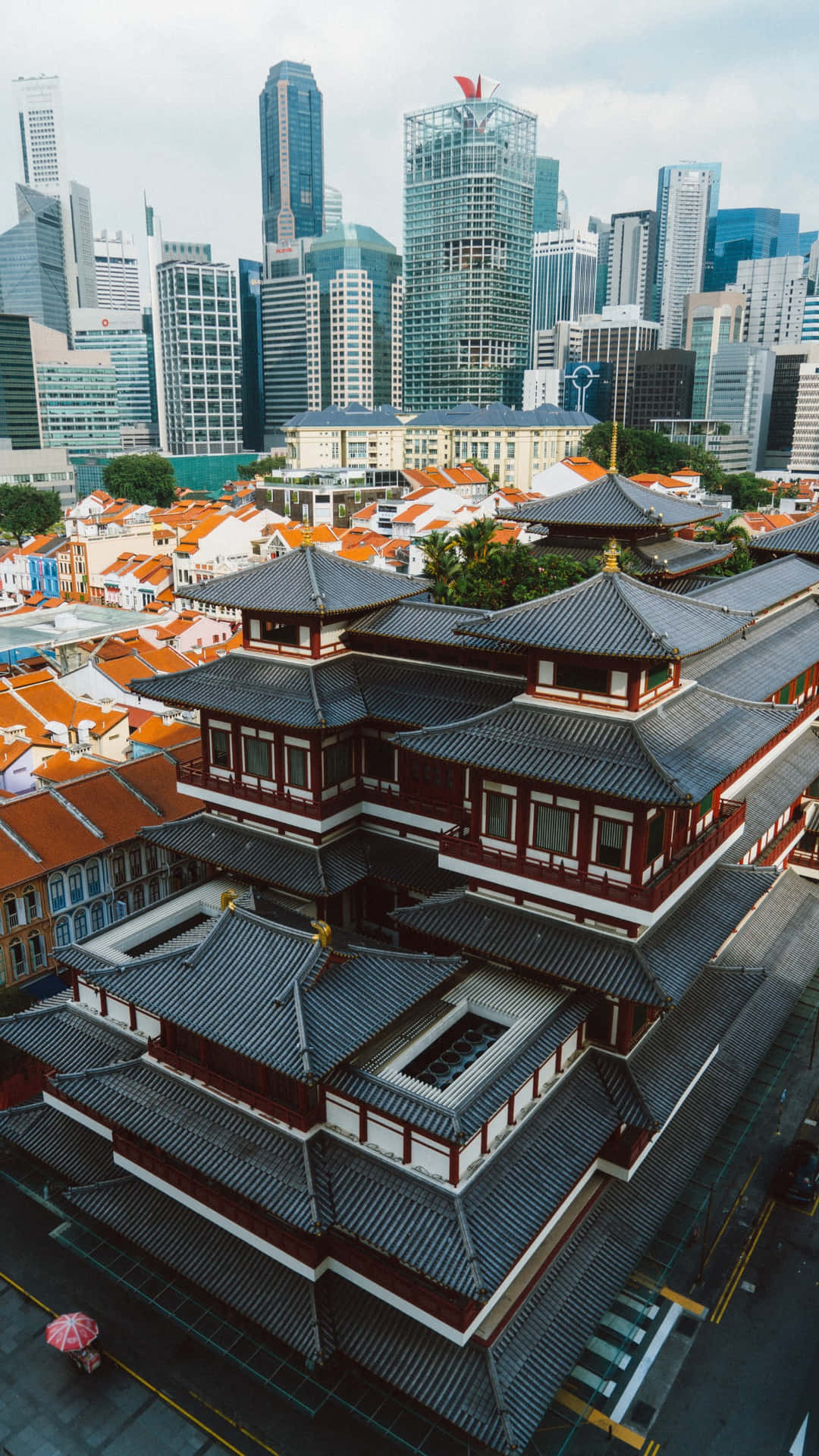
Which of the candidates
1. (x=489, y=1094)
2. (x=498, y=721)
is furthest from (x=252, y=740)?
(x=489, y=1094)

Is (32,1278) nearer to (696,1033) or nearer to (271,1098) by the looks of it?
(271,1098)

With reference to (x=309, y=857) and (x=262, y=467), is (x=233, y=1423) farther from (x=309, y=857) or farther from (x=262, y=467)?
(x=262, y=467)

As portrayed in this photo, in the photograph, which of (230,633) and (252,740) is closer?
(252,740)

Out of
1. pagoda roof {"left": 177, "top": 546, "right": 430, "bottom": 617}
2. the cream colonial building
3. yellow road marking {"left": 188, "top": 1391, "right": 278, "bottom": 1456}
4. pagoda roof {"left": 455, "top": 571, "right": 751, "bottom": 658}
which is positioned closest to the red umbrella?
yellow road marking {"left": 188, "top": 1391, "right": 278, "bottom": 1456}

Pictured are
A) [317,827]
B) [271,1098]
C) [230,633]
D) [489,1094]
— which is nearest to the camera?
[489,1094]

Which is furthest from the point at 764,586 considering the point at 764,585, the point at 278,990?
the point at 278,990

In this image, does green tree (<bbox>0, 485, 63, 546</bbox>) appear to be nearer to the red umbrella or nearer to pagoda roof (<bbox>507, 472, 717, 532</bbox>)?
pagoda roof (<bbox>507, 472, 717, 532</bbox>)

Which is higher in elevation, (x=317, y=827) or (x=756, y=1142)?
(x=317, y=827)
